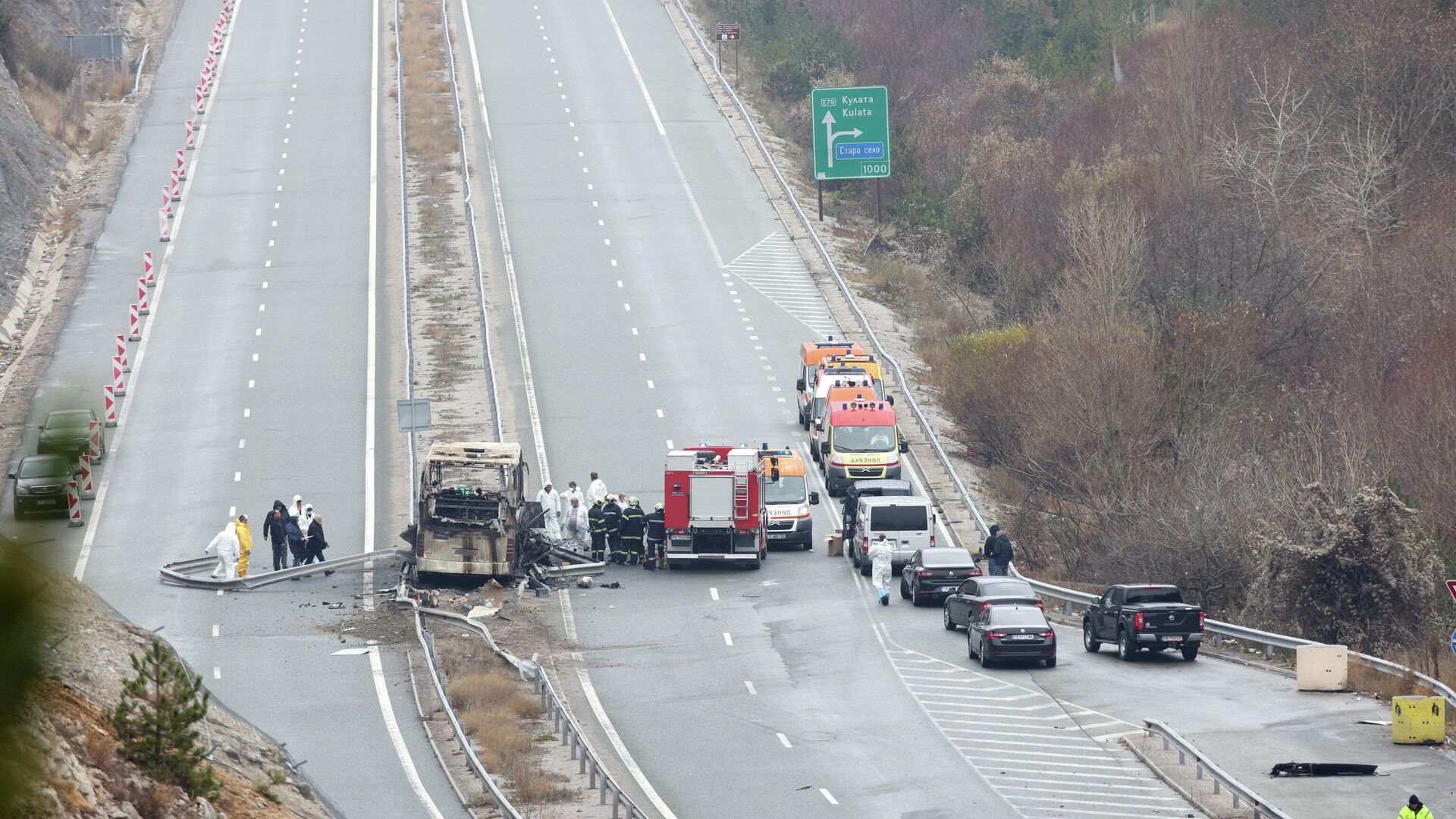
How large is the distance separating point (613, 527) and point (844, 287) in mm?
24380

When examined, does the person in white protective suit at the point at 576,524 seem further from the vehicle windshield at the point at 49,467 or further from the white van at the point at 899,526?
the vehicle windshield at the point at 49,467

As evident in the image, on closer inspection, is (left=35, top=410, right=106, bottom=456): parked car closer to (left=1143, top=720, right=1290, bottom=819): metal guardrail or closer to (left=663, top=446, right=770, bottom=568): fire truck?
(left=1143, top=720, right=1290, bottom=819): metal guardrail

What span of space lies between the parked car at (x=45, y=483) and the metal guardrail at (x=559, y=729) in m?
14.6

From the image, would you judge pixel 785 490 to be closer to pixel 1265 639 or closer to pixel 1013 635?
pixel 1013 635

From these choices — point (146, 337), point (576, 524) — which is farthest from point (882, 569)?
point (146, 337)

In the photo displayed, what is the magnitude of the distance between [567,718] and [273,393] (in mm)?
28179

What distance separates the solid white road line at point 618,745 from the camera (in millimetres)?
20984

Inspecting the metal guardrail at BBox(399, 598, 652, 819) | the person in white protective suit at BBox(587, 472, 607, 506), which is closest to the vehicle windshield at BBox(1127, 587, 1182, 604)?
the metal guardrail at BBox(399, 598, 652, 819)

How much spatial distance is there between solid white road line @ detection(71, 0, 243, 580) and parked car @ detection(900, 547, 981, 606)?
1507 centimetres

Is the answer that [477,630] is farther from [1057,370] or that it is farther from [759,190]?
[759,190]

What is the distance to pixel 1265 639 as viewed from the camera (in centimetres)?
2873

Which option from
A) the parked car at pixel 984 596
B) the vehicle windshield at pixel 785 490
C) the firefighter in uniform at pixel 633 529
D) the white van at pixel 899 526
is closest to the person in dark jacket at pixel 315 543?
the firefighter in uniform at pixel 633 529

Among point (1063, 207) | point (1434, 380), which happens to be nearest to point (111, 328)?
point (1063, 207)

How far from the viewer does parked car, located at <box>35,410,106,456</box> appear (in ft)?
12.7
